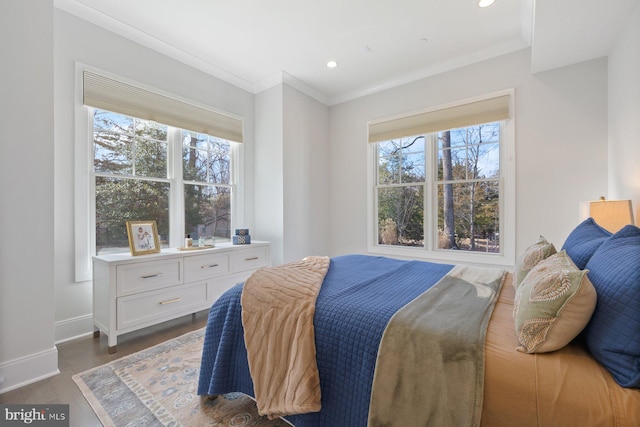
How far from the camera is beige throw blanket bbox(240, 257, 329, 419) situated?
4.04 ft

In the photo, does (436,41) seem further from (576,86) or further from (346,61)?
(576,86)

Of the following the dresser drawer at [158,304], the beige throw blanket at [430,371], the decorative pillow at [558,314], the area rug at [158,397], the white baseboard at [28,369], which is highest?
the decorative pillow at [558,314]

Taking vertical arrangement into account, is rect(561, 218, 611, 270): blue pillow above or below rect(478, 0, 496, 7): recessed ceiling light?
below

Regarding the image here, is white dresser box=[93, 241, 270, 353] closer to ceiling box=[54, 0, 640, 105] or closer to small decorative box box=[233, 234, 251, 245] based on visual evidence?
small decorative box box=[233, 234, 251, 245]

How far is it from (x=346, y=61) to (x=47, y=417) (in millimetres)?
3833

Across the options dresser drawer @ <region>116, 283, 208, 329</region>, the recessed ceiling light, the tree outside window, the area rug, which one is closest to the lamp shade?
the tree outside window

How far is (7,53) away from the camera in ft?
5.89

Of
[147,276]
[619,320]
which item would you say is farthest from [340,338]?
[147,276]

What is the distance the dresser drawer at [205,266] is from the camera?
2812 mm

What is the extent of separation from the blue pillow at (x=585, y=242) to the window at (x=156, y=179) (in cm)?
329

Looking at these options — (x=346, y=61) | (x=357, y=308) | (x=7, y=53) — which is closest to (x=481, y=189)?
(x=346, y=61)

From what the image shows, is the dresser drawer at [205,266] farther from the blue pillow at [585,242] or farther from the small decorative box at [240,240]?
the blue pillow at [585,242]

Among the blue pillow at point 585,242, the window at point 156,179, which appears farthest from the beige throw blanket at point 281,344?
the window at point 156,179

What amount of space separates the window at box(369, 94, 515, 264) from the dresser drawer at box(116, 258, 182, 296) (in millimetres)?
2530
